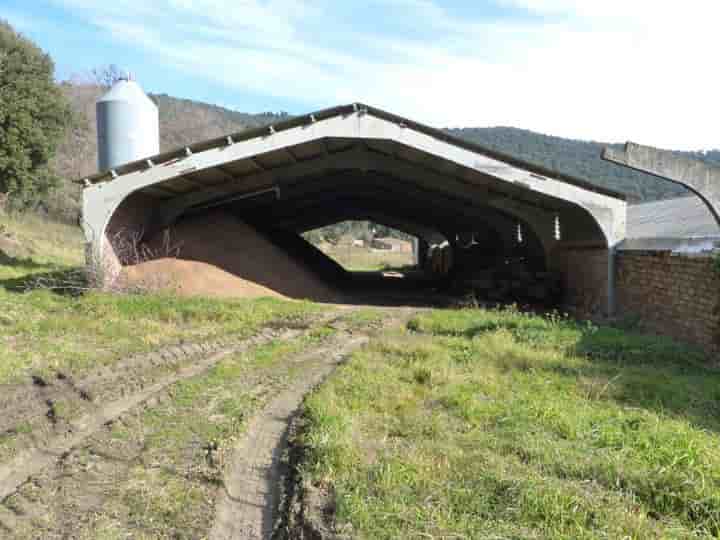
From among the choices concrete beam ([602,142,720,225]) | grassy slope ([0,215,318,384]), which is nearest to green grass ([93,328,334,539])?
grassy slope ([0,215,318,384])

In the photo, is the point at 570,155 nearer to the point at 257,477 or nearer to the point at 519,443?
the point at 519,443

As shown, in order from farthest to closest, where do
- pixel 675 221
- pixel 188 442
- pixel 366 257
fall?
pixel 366 257, pixel 675 221, pixel 188 442

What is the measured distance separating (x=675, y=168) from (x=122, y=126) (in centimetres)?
1496

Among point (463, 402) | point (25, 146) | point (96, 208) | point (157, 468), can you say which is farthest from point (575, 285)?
point (25, 146)

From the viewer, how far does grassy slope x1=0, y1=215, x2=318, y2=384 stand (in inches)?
334

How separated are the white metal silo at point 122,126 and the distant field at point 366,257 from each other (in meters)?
28.4

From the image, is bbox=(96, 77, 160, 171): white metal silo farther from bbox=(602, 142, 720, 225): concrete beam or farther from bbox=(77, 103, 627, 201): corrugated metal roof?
bbox=(602, 142, 720, 225): concrete beam

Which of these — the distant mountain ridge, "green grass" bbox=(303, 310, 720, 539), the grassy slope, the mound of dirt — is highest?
the distant mountain ridge

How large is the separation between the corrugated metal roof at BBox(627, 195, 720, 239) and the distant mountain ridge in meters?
12.5

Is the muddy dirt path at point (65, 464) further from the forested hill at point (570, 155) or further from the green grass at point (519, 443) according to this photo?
the forested hill at point (570, 155)

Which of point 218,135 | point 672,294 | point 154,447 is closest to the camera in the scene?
point 154,447

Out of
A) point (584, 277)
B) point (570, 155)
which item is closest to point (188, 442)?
point (584, 277)

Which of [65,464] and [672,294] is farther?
[672,294]

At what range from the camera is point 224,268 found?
16547mm
